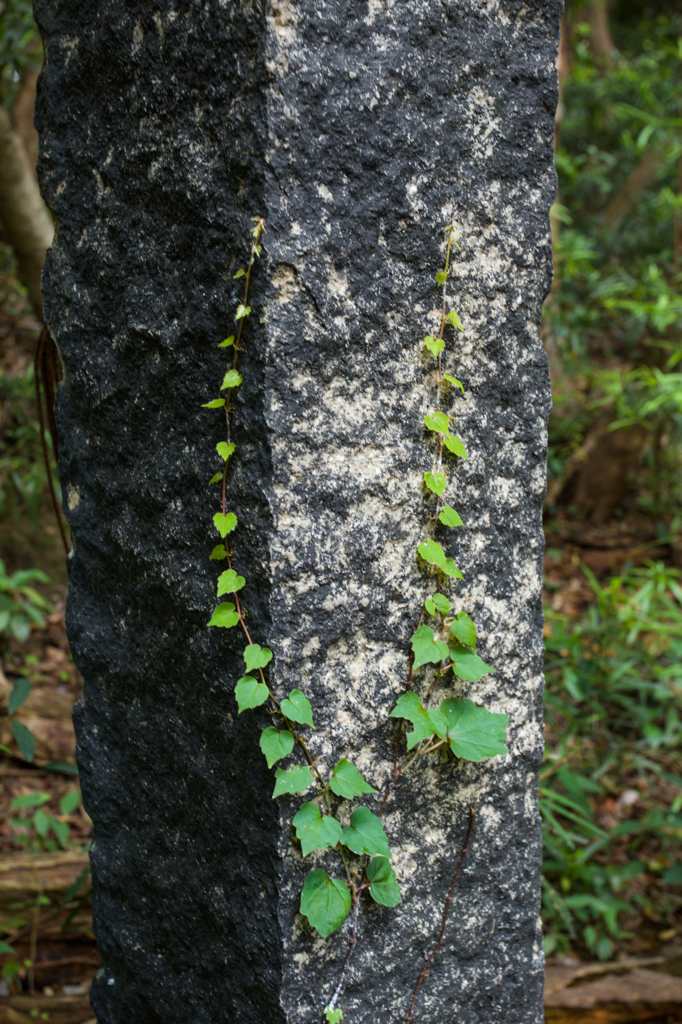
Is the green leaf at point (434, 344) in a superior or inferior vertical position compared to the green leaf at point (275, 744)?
superior

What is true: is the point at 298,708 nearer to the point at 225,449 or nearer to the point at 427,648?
the point at 427,648

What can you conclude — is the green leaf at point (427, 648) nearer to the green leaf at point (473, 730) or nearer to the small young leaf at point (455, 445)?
the green leaf at point (473, 730)

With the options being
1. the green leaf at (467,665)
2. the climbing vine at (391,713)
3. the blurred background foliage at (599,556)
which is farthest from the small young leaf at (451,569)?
the blurred background foliage at (599,556)

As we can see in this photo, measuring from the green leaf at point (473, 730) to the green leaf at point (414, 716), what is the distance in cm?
5

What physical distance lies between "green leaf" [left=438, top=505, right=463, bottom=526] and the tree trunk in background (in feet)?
Answer: 7.18

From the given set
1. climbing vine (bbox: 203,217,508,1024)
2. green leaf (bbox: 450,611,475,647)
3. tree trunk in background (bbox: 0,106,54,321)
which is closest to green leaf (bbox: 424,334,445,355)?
climbing vine (bbox: 203,217,508,1024)

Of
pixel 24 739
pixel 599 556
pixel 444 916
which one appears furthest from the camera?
pixel 599 556

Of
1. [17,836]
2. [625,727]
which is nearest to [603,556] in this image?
[625,727]

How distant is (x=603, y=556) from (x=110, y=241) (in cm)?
332

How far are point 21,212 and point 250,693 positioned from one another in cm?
249

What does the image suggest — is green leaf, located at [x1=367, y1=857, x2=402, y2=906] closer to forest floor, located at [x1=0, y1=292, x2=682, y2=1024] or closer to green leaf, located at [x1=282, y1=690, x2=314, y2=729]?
green leaf, located at [x1=282, y1=690, x2=314, y2=729]

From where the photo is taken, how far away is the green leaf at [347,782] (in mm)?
938

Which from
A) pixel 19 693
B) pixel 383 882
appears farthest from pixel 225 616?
pixel 19 693

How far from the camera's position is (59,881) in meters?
1.98
